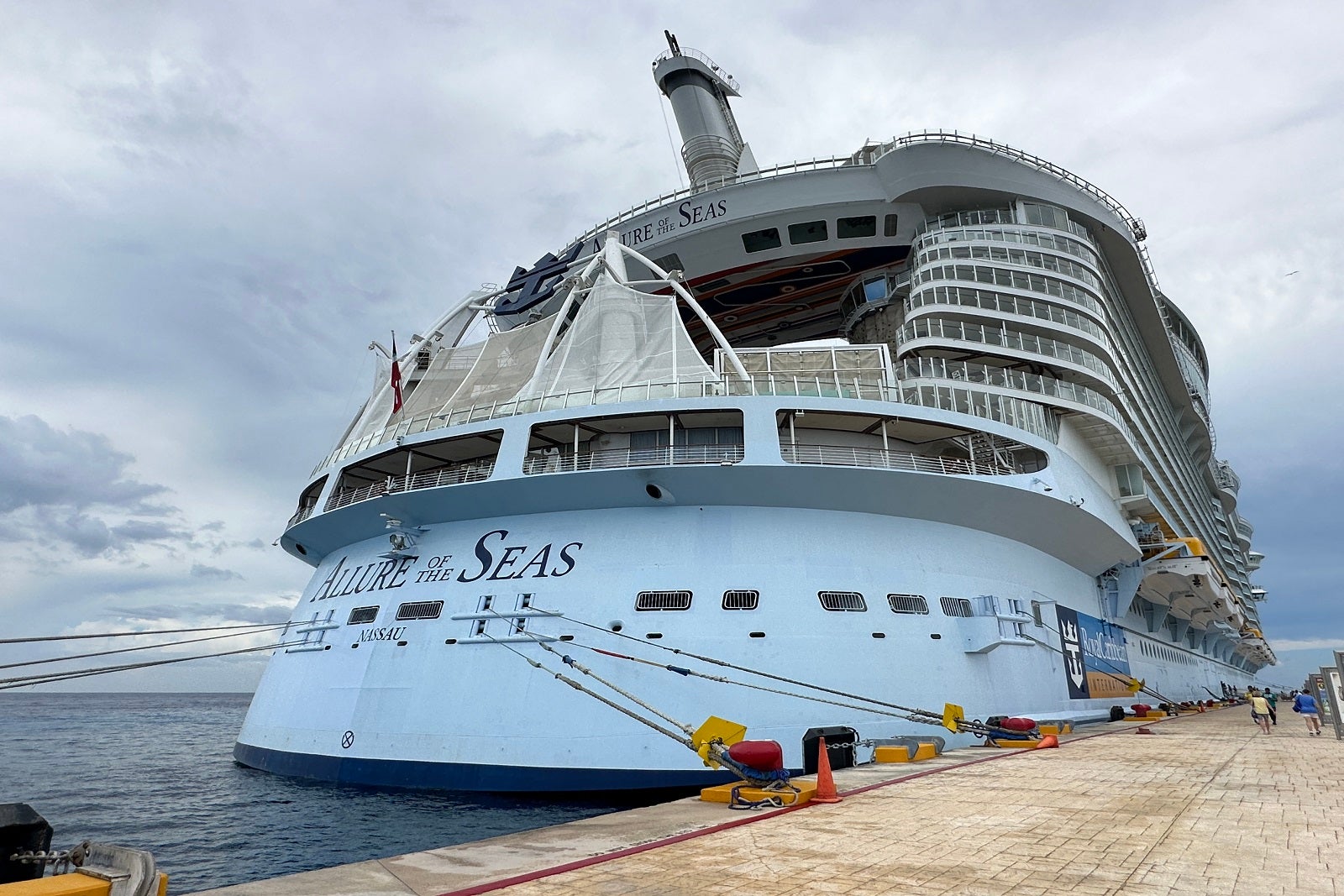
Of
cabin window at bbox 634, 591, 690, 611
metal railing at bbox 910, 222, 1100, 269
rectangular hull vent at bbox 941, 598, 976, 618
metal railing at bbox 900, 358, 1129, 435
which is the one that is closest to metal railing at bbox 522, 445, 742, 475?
cabin window at bbox 634, 591, 690, 611

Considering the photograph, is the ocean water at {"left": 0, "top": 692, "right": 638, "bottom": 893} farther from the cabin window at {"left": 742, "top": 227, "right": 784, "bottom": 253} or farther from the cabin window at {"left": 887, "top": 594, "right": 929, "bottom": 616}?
the cabin window at {"left": 742, "top": 227, "right": 784, "bottom": 253}

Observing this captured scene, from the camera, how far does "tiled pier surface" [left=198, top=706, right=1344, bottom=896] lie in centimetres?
621

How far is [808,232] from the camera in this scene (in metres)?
35.0

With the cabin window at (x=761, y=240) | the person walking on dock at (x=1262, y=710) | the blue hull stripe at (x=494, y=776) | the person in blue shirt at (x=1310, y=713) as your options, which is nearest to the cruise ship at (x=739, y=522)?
the blue hull stripe at (x=494, y=776)

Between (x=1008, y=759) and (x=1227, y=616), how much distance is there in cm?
4221

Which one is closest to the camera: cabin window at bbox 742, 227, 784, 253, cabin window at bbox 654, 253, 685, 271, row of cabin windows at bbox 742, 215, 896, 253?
row of cabin windows at bbox 742, 215, 896, 253

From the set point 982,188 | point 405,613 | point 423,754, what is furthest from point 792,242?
point 423,754

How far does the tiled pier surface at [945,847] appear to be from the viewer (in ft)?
20.4

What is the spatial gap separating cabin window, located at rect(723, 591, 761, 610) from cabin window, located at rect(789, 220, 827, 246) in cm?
2112

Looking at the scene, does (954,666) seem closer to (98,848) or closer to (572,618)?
(572,618)

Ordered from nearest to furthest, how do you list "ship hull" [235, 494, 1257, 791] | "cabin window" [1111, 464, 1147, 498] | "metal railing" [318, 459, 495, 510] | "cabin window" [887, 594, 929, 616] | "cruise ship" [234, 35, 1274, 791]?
"ship hull" [235, 494, 1257, 791], "cruise ship" [234, 35, 1274, 791], "cabin window" [887, 594, 929, 616], "metal railing" [318, 459, 495, 510], "cabin window" [1111, 464, 1147, 498]

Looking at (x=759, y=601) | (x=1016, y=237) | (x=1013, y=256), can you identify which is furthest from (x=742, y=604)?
(x=1016, y=237)

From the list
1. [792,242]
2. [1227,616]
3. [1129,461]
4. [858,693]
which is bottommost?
[858,693]

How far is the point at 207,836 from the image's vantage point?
1441 centimetres
